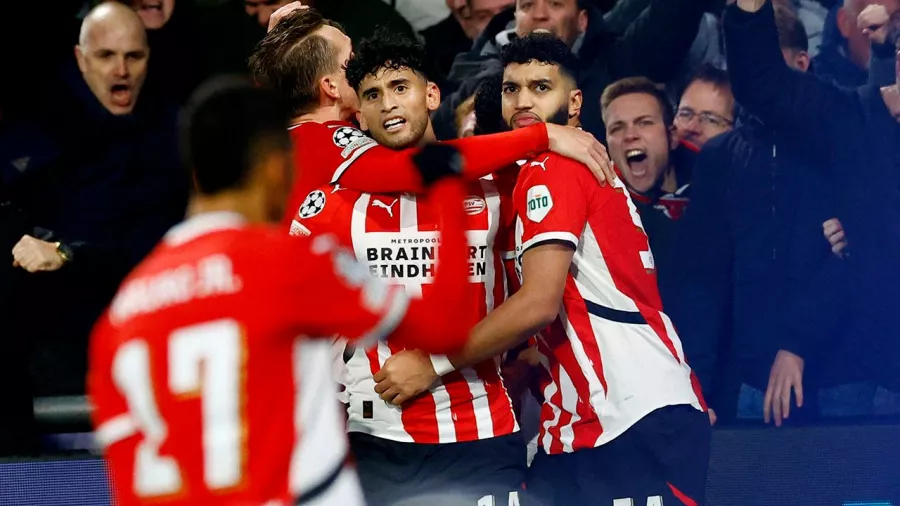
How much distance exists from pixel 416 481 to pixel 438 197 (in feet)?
3.60

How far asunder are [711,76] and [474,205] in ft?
5.80

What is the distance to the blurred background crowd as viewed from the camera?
4.09 meters

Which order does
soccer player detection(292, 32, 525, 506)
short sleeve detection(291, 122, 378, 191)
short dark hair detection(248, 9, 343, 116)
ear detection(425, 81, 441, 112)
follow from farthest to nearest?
short dark hair detection(248, 9, 343, 116)
ear detection(425, 81, 441, 112)
short sleeve detection(291, 122, 378, 191)
soccer player detection(292, 32, 525, 506)

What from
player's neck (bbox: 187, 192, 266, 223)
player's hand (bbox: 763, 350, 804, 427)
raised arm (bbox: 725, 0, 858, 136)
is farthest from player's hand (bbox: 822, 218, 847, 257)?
player's neck (bbox: 187, 192, 266, 223)

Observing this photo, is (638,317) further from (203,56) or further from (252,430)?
(203,56)

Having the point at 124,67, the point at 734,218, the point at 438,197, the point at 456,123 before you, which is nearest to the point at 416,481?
the point at 438,197

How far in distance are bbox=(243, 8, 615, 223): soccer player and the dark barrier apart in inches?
68.0

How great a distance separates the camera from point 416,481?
8.94 feet

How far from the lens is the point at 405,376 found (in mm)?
2654

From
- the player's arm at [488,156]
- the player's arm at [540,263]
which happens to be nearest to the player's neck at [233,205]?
the player's arm at [488,156]

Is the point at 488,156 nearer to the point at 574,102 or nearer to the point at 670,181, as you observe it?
the point at 574,102

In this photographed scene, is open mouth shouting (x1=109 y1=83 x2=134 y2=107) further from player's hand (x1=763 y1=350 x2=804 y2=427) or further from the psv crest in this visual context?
player's hand (x1=763 y1=350 x2=804 y2=427)

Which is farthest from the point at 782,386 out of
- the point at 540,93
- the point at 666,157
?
the point at 540,93

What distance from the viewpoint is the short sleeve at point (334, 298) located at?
1.61m
